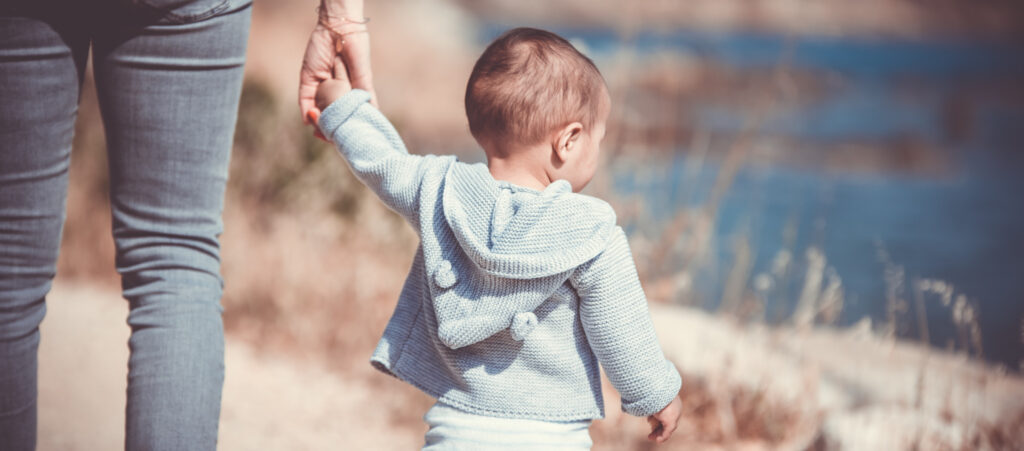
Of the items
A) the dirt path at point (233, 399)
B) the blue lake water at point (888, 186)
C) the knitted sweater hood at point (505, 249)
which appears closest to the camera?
the knitted sweater hood at point (505, 249)

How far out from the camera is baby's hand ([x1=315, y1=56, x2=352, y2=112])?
164 cm

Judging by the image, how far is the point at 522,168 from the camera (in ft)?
5.00

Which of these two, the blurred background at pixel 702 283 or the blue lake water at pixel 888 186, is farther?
the blue lake water at pixel 888 186

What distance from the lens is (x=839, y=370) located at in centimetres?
320

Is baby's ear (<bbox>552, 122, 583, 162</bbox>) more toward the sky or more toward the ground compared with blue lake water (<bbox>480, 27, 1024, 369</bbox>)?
more toward the sky

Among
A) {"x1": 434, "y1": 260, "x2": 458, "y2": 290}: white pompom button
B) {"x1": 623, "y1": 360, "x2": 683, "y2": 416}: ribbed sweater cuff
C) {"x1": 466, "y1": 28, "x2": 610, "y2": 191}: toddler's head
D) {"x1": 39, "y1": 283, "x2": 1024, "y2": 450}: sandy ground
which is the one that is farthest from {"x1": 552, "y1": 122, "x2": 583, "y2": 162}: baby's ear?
{"x1": 39, "y1": 283, "x2": 1024, "y2": 450}: sandy ground

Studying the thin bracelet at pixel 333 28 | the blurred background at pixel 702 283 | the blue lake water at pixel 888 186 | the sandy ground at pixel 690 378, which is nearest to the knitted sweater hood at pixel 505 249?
the thin bracelet at pixel 333 28

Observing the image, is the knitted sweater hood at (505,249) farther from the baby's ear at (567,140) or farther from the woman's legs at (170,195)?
the woman's legs at (170,195)

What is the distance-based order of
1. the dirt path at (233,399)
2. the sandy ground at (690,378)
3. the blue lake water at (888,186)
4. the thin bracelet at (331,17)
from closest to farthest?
the thin bracelet at (331,17), the sandy ground at (690,378), the dirt path at (233,399), the blue lake water at (888,186)

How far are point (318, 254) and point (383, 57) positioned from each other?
6393 millimetres

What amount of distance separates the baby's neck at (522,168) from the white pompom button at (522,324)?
0.23m

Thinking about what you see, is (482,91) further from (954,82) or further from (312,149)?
(954,82)

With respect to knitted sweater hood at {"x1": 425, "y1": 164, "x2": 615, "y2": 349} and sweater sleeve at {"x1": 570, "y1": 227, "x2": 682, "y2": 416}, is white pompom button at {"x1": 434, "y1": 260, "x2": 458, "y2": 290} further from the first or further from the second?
sweater sleeve at {"x1": 570, "y1": 227, "x2": 682, "y2": 416}

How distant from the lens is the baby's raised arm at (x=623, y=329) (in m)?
1.43
